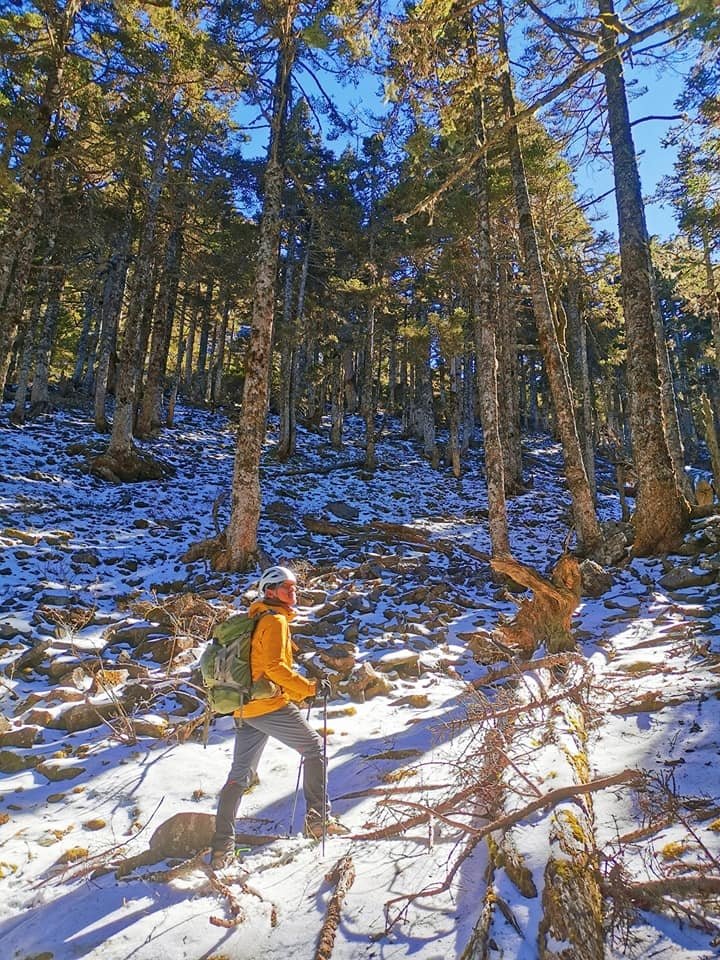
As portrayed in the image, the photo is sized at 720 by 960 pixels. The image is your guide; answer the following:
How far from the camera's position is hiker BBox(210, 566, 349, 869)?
3706mm

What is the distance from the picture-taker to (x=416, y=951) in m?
2.42

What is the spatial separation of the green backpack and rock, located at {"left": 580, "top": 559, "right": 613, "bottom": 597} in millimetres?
6634

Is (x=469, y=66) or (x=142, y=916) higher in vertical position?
(x=469, y=66)

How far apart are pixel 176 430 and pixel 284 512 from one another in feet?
33.2

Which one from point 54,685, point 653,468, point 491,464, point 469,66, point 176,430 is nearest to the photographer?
point 54,685

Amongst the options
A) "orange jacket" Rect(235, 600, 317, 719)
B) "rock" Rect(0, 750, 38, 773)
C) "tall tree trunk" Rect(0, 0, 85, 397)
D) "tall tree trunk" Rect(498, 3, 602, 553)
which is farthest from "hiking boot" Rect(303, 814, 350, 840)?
"tall tree trunk" Rect(0, 0, 85, 397)

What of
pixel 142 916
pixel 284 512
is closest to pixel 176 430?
pixel 284 512

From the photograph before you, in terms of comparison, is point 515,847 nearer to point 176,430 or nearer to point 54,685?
point 54,685

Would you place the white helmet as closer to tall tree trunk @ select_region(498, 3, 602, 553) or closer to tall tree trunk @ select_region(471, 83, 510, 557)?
tall tree trunk @ select_region(471, 83, 510, 557)

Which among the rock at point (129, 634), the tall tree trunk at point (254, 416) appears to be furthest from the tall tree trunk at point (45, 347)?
the rock at point (129, 634)

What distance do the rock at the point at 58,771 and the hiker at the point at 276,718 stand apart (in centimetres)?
171

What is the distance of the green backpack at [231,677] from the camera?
12.1ft

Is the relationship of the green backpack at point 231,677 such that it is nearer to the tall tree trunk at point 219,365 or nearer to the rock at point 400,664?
the rock at point 400,664

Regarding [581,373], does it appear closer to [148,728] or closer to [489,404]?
[489,404]
